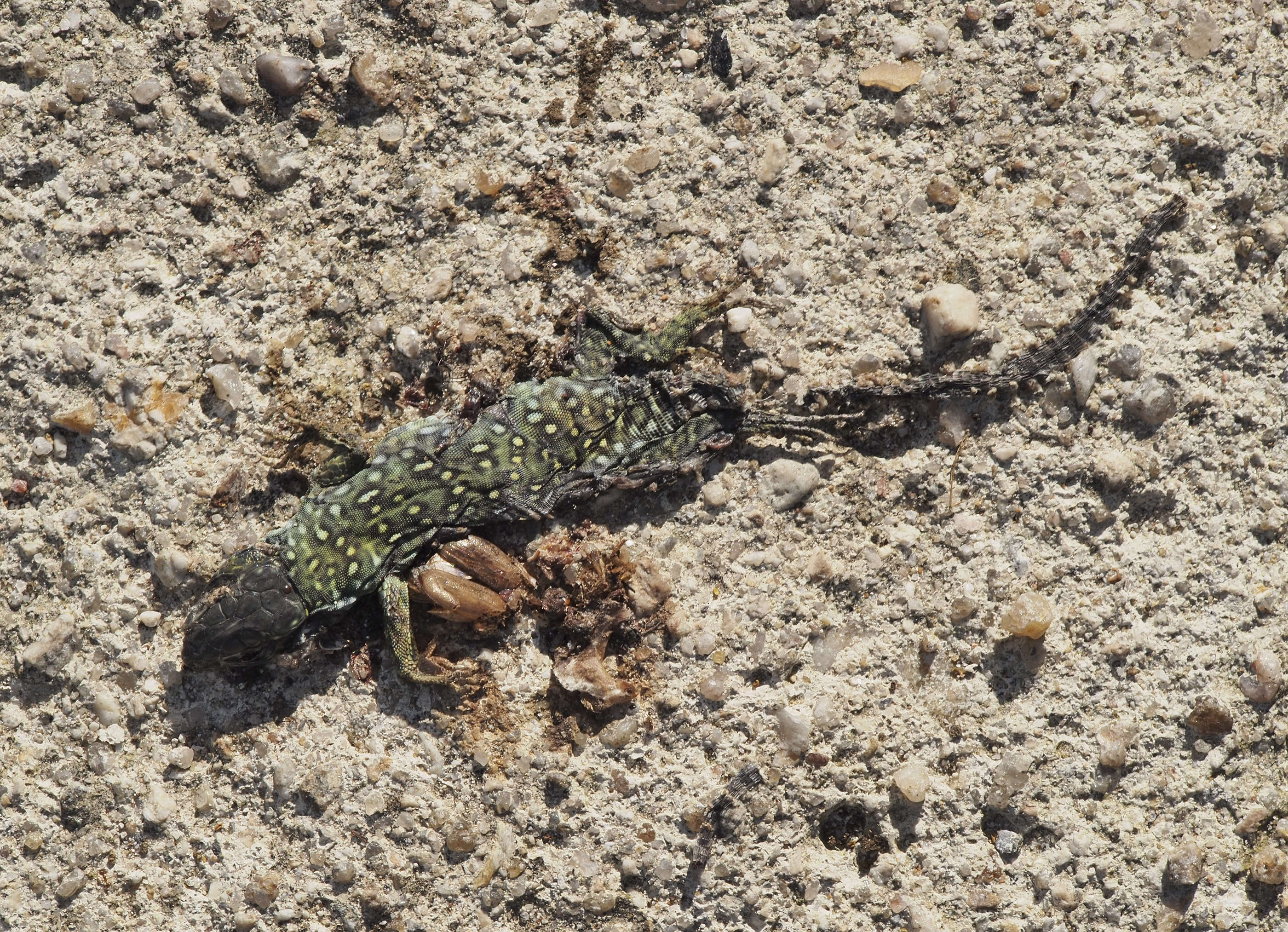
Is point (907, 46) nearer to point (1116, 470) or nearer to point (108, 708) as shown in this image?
point (1116, 470)

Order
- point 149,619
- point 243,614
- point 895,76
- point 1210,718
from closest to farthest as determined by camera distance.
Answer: point 243,614 < point 1210,718 < point 149,619 < point 895,76

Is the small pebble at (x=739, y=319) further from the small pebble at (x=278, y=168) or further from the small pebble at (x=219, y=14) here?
the small pebble at (x=219, y=14)

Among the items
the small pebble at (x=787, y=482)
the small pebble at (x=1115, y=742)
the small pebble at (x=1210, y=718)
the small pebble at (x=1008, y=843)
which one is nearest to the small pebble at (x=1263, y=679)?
the small pebble at (x=1210, y=718)

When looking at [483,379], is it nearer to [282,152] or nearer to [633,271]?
[633,271]

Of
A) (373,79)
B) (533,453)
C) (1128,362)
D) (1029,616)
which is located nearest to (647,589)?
(533,453)

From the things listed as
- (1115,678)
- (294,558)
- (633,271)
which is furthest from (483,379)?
(1115,678)

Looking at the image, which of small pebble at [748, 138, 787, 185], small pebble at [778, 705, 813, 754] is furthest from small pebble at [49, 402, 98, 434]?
small pebble at [778, 705, 813, 754]
